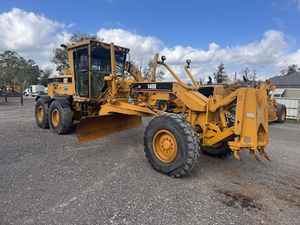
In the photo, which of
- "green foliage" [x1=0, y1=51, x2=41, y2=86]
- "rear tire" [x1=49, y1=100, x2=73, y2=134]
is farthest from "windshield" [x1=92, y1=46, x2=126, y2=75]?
"green foliage" [x1=0, y1=51, x2=41, y2=86]

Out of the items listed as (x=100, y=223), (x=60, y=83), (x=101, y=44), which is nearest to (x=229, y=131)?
(x=100, y=223)

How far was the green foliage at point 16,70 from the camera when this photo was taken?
136 ft

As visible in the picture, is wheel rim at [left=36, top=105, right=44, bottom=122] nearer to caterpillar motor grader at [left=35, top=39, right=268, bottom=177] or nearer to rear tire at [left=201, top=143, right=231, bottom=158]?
caterpillar motor grader at [left=35, top=39, right=268, bottom=177]

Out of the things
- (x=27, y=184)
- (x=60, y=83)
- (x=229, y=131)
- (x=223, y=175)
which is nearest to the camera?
(x=27, y=184)

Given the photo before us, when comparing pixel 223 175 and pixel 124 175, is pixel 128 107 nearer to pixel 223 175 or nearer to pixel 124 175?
pixel 124 175

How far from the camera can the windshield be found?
22.1 ft

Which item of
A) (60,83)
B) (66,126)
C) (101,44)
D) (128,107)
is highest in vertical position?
(101,44)

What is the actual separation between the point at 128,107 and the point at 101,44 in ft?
7.53

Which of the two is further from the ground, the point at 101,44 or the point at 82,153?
the point at 101,44

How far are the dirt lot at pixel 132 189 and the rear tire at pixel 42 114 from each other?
2475mm

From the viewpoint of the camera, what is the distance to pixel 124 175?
4234 mm

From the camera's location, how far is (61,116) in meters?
7.24

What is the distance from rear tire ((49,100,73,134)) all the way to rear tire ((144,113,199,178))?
12.0ft

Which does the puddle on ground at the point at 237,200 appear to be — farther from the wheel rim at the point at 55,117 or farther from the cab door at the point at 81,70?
the wheel rim at the point at 55,117
